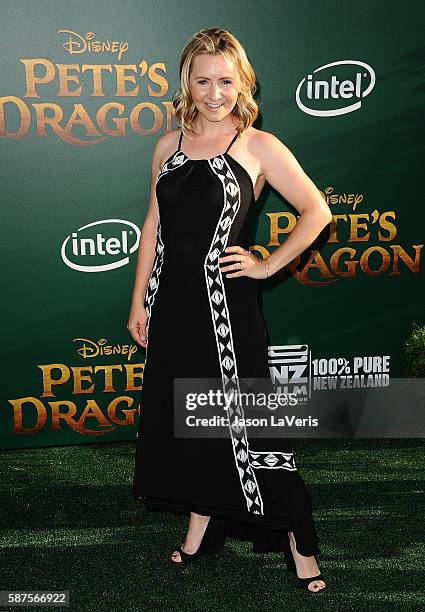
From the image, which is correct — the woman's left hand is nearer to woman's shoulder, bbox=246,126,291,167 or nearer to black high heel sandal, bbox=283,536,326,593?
woman's shoulder, bbox=246,126,291,167

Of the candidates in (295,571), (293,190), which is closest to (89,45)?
(293,190)

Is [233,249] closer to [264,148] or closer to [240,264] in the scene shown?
[240,264]

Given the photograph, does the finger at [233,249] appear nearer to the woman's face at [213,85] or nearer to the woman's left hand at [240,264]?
the woman's left hand at [240,264]

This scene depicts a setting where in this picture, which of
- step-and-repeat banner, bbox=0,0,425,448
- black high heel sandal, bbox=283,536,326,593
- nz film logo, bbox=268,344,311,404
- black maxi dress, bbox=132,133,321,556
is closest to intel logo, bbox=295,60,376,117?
step-and-repeat banner, bbox=0,0,425,448

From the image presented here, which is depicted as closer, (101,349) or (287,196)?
(287,196)

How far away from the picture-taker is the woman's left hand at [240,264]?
9.94 ft

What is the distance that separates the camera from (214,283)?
3057 mm

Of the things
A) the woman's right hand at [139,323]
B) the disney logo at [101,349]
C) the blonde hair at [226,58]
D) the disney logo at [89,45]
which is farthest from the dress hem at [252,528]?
the disney logo at [89,45]

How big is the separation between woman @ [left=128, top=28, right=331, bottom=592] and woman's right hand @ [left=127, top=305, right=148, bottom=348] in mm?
11

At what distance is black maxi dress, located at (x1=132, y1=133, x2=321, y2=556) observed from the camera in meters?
3.00

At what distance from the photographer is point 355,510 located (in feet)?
13.2

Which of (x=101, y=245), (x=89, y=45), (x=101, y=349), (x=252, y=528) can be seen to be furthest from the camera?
(x=101, y=349)

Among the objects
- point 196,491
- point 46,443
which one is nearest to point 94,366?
point 46,443

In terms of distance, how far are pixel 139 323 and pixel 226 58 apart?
1.01 meters
